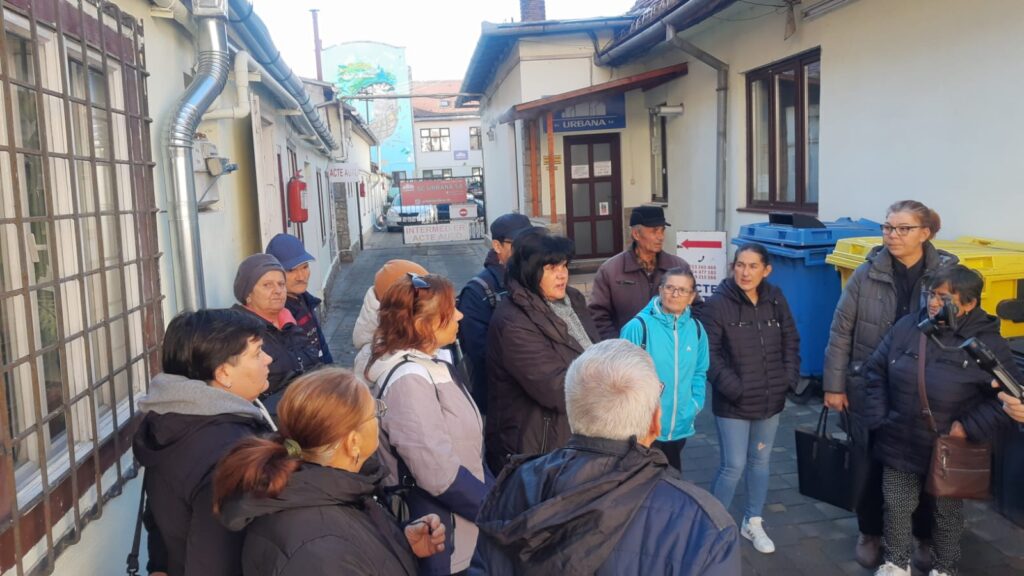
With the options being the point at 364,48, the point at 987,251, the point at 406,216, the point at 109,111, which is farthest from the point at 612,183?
the point at 364,48

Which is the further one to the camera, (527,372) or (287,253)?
(287,253)

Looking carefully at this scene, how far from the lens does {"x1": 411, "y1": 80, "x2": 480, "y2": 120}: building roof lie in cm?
5008

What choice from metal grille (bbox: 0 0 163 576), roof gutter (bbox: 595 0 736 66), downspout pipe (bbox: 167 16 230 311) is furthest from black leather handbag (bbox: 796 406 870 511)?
roof gutter (bbox: 595 0 736 66)

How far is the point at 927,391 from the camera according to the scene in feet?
10.9

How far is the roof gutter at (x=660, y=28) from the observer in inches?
311

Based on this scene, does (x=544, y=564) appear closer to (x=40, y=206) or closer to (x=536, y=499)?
(x=536, y=499)

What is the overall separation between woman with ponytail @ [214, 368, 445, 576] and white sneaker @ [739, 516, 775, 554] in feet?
8.75

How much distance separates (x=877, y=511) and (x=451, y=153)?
161 feet

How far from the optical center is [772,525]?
14.4ft

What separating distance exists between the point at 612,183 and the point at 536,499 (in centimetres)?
1210

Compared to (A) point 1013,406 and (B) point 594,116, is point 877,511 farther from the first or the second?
(B) point 594,116

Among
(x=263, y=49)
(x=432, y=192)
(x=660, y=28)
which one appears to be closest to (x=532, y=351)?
(x=263, y=49)

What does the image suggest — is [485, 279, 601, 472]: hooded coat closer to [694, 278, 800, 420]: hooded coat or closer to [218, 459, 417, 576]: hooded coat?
[694, 278, 800, 420]: hooded coat

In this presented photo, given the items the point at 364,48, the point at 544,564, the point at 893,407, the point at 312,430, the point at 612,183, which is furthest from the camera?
the point at 364,48
